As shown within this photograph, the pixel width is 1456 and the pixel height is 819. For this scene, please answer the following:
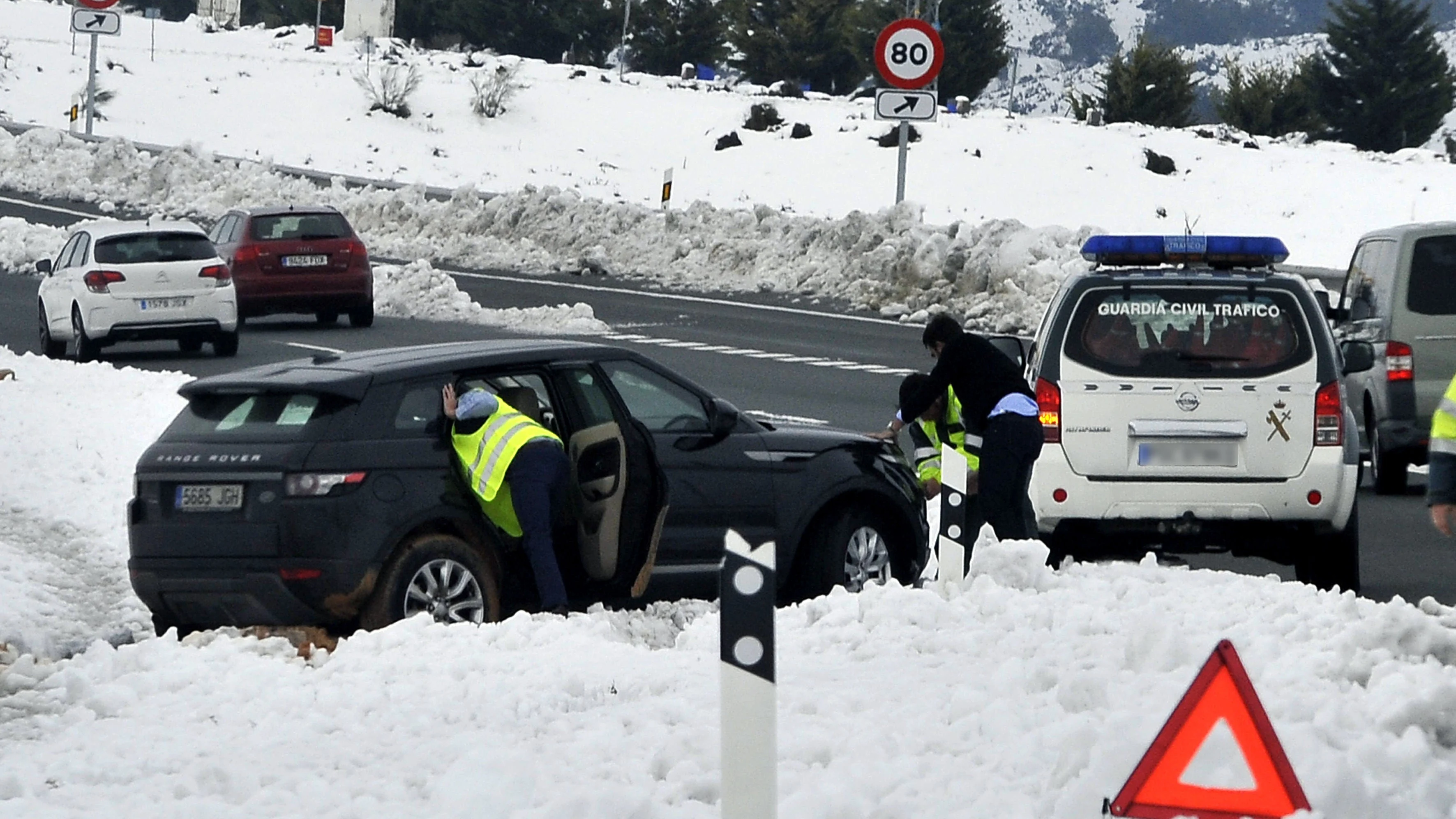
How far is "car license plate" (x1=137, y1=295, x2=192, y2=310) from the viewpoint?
23562 millimetres

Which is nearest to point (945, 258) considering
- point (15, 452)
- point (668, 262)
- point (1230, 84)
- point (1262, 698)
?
point (668, 262)

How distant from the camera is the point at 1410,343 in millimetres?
14953

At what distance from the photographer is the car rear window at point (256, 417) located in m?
9.16

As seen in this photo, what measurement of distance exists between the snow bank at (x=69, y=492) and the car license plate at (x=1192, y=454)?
4.91 metres

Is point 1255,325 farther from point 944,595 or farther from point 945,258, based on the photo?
point 945,258

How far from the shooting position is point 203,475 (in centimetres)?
918

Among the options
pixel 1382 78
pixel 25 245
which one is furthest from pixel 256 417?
pixel 1382 78

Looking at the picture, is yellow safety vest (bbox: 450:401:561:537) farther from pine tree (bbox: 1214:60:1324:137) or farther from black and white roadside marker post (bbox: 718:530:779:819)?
pine tree (bbox: 1214:60:1324:137)

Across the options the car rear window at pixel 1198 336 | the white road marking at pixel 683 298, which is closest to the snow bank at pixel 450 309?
the white road marking at pixel 683 298

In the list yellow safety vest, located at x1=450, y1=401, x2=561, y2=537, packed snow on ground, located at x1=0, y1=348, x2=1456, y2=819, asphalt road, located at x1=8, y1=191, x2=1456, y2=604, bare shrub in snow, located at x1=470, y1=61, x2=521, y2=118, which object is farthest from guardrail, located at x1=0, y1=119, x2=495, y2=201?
packed snow on ground, located at x1=0, y1=348, x2=1456, y2=819

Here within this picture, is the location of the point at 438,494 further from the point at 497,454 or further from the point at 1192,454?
the point at 1192,454

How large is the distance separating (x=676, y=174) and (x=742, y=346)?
34941mm

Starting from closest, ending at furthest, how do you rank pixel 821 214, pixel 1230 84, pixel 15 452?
pixel 15 452 < pixel 821 214 < pixel 1230 84

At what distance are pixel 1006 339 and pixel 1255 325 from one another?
54.0 inches
